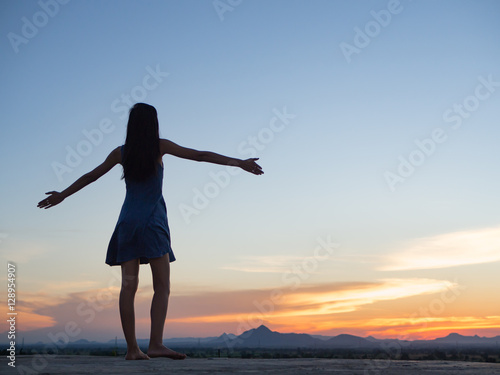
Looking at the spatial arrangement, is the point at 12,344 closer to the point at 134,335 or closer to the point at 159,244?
the point at 134,335

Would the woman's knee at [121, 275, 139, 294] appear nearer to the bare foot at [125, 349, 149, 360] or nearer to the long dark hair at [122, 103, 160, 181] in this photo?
the bare foot at [125, 349, 149, 360]

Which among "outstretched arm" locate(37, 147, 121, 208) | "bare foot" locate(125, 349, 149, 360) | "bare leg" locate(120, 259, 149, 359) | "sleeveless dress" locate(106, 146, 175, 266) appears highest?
"outstretched arm" locate(37, 147, 121, 208)

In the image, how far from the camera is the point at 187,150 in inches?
191

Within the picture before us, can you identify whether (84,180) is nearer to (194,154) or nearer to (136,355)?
(194,154)

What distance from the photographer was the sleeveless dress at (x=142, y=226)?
4566mm

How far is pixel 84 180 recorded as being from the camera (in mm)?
5074

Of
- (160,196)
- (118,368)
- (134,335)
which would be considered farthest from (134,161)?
(118,368)

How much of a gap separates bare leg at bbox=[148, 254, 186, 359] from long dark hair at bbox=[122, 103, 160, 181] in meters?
0.85

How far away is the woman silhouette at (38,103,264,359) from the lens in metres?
4.50

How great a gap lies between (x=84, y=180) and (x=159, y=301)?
152cm

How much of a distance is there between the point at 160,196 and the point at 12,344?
192cm

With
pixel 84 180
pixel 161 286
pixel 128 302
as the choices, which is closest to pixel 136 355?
pixel 128 302

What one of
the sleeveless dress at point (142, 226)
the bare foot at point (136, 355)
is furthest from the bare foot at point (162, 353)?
the sleeveless dress at point (142, 226)

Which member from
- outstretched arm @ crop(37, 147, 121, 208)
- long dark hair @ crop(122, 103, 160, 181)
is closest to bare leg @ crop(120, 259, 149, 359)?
long dark hair @ crop(122, 103, 160, 181)
